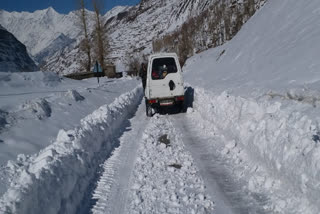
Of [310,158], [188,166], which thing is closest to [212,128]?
[188,166]

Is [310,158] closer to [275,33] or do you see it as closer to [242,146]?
[242,146]

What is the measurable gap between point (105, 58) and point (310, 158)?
110 feet

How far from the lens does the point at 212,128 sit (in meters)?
7.03

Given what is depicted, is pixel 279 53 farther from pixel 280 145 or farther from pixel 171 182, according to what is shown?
pixel 171 182

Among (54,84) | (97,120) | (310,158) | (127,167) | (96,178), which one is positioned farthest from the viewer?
(54,84)

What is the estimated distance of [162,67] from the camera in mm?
9484

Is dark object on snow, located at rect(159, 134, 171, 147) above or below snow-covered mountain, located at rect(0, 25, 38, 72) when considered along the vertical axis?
below

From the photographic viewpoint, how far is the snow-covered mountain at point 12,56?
24.3 m

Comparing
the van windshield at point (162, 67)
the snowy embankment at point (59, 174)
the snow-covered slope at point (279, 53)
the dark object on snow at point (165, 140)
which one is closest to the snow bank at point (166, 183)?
the dark object on snow at point (165, 140)

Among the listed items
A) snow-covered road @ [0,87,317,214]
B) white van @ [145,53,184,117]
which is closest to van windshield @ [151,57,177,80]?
white van @ [145,53,184,117]

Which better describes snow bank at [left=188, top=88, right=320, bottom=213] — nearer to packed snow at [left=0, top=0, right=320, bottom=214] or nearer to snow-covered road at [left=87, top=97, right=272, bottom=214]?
packed snow at [left=0, top=0, right=320, bottom=214]

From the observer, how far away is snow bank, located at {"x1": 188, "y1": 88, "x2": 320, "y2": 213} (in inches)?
119

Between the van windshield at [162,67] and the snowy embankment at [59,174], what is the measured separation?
400cm

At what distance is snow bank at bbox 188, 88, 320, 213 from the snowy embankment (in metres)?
2.66
